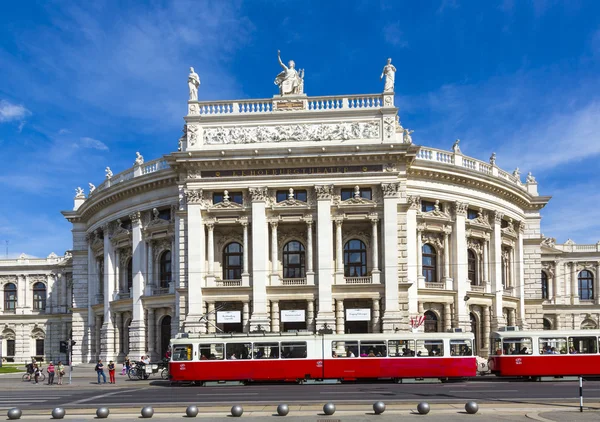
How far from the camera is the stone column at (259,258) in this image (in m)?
53.9

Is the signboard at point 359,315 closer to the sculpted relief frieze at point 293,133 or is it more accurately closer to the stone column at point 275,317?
the stone column at point 275,317

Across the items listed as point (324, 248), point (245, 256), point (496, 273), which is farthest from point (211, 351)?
point (496, 273)

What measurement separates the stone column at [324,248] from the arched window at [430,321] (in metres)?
9.86

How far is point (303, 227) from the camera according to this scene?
185 ft

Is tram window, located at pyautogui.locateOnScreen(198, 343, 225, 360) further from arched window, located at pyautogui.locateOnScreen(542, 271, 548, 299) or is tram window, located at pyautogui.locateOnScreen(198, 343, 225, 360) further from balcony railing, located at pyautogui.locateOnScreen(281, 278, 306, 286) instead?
arched window, located at pyautogui.locateOnScreen(542, 271, 548, 299)

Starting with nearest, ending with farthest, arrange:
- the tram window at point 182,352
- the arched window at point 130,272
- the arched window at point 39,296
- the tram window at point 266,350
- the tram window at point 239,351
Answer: the tram window at point 266,350
the tram window at point 239,351
the tram window at point 182,352
the arched window at point 130,272
the arched window at point 39,296

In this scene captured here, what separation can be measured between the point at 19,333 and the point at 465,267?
58.8 metres

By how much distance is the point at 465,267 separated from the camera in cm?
5966

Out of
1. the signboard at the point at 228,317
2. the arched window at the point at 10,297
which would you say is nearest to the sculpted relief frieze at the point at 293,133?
the signboard at the point at 228,317

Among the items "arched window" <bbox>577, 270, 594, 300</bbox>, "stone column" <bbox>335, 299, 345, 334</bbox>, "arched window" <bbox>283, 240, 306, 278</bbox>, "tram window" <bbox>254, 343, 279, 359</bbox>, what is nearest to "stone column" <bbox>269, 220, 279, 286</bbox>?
"arched window" <bbox>283, 240, 306, 278</bbox>

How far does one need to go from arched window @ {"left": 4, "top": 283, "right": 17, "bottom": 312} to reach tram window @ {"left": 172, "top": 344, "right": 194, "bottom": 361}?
187ft

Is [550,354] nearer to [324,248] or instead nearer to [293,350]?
[293,350]

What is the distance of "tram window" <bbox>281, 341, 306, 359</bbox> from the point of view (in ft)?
132

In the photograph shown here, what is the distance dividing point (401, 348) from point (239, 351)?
9453 millimetres
